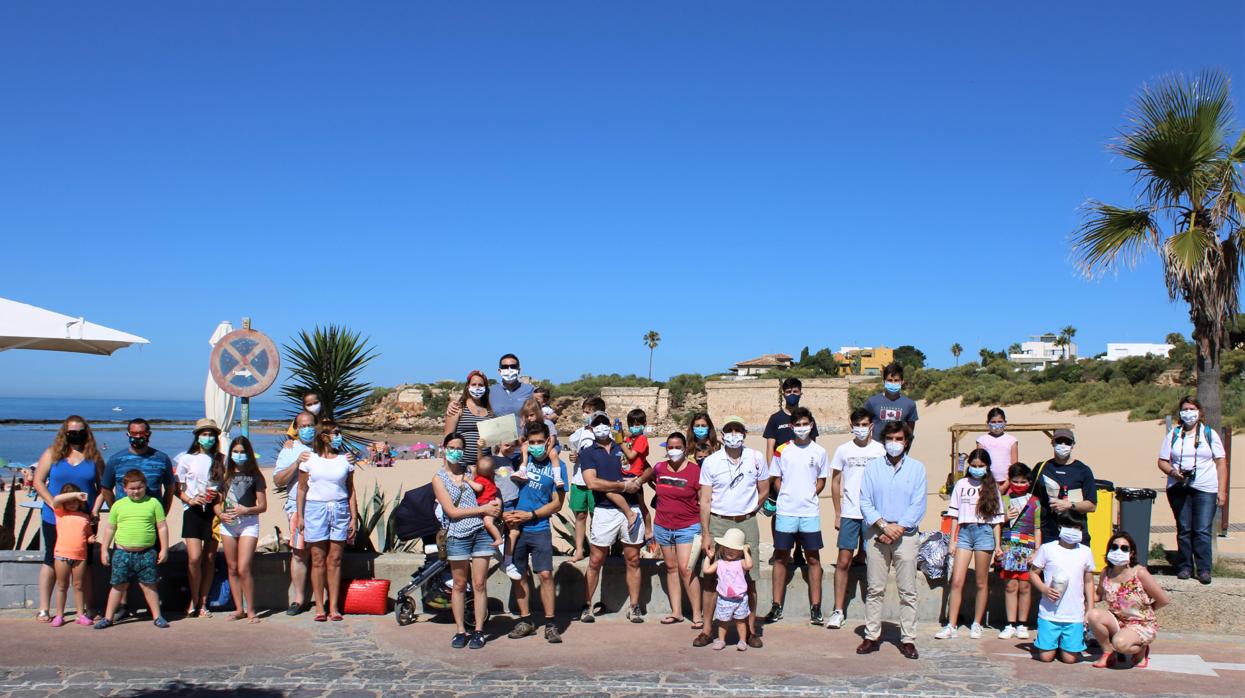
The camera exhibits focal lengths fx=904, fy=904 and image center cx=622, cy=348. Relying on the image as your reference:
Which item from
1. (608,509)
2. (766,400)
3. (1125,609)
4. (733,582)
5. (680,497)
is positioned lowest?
(1125,609)

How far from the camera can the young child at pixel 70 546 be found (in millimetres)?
7609

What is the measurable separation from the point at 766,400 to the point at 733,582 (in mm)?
44217

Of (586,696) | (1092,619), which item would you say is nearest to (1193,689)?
(1092,619)

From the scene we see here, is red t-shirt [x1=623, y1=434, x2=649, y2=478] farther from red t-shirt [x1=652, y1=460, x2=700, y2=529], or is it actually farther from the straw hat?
the straw hat

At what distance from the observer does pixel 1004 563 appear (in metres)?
7.52

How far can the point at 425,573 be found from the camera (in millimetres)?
7754

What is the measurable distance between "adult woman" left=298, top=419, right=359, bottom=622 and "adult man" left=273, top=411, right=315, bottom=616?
0.37 ft

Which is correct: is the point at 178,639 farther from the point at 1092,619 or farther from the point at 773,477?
the point at 1092,619

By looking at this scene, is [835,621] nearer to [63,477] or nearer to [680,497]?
[680,497]

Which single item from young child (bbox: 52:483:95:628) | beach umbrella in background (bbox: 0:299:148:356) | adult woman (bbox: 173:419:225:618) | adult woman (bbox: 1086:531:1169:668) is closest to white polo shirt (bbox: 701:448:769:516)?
adult woman (bbox: 1086:531:1169:668)

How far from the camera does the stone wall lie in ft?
166

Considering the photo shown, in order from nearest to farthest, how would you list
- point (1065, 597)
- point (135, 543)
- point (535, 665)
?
1. point (535, 665)
2. point (1065, 597)
3. point (135, 543)

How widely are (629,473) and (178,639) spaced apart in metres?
3.89

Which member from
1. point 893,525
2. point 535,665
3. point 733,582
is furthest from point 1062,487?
point 535,665
